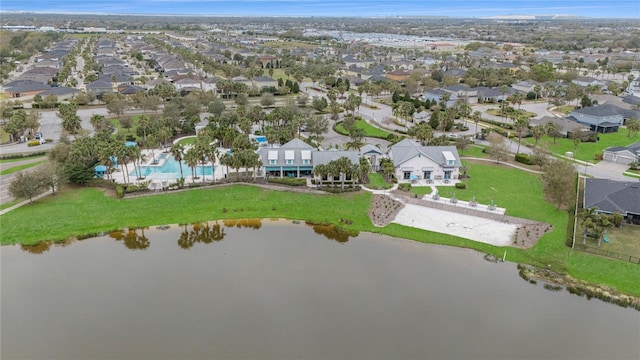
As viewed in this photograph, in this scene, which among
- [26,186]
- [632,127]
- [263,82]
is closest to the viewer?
[26,186]

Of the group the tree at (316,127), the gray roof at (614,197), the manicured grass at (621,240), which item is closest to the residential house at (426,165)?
the gray roof at (614,197)

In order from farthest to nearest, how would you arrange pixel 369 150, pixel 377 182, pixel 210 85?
pixel 210 85 < pixel 369 150 < pixel 377 182

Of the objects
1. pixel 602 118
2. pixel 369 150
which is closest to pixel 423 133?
pixel 369 150

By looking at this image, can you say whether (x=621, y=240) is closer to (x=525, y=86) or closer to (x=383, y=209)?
(x=383, y=209)

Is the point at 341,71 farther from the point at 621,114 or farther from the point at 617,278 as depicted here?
the point at 617,278

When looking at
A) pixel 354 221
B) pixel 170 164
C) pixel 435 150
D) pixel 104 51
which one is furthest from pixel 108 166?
pixel 104 51

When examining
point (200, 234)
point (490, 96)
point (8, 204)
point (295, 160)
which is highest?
point (490, 96)

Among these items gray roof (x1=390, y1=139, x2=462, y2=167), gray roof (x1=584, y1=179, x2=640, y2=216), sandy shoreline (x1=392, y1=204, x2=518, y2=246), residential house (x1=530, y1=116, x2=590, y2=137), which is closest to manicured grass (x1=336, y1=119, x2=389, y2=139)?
gray roof (x1=390, y1=139, x2=462, y2=167)
